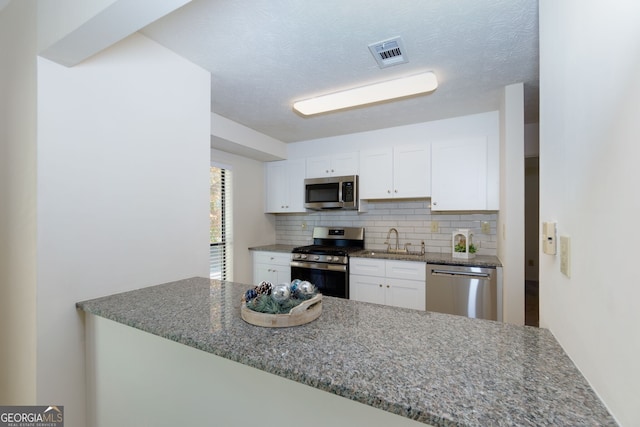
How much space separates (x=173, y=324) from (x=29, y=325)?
0.80 meters

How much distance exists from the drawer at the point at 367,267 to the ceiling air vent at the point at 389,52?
1.97 metres

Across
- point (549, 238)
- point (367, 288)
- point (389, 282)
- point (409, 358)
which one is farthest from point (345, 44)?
point (367, 288)

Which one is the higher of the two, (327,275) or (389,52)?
(389,52)

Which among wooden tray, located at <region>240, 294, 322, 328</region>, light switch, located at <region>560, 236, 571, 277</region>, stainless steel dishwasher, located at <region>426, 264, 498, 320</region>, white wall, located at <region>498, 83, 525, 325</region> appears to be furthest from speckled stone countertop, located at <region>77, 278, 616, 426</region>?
stainless steel dishwasher, located at <region>426, 264, 498, 320</region>

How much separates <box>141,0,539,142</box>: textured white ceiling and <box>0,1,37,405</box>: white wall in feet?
2.02

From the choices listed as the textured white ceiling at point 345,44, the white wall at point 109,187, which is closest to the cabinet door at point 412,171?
the textured white ceiling at point 345,44

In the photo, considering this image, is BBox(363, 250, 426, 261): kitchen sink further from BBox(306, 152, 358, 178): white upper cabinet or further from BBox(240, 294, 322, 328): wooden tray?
BBox(240, 294, 322, 328): wooden tray

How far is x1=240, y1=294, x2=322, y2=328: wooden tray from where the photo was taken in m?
1.10

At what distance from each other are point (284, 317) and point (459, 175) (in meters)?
2.65

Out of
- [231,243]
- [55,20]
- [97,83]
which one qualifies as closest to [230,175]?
[231,243]

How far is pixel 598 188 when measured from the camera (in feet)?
2.18

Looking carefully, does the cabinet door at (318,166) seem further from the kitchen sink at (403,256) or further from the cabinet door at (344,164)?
the kitchen sink at (403,256)

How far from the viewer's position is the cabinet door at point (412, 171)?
3.22 meters

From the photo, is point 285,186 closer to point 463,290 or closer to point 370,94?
point 370,94
